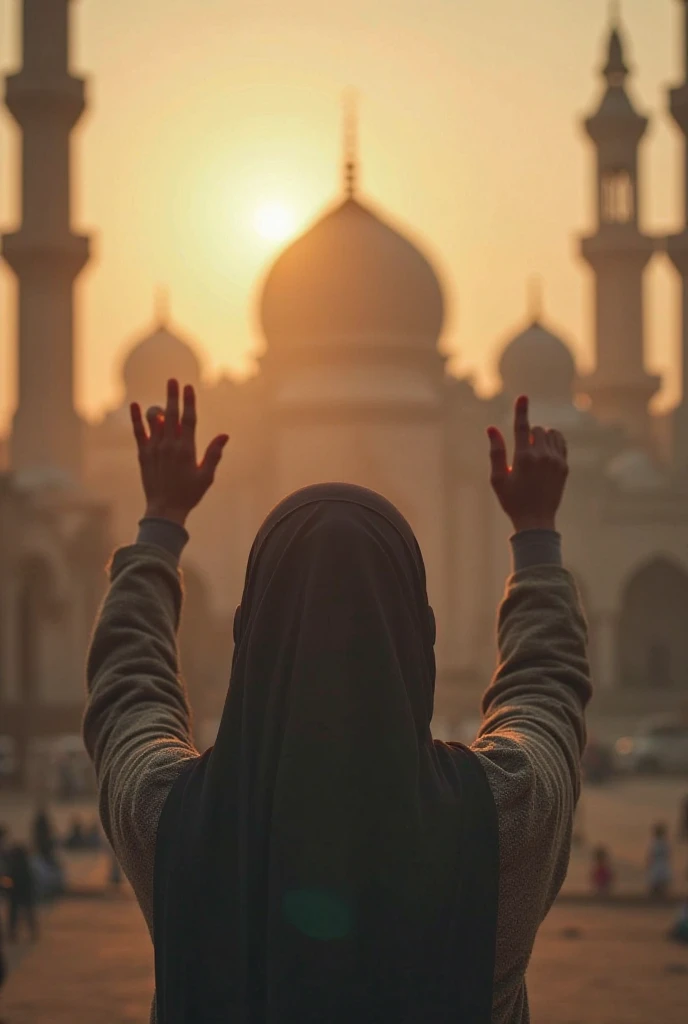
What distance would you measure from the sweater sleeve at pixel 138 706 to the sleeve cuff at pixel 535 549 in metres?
0.40

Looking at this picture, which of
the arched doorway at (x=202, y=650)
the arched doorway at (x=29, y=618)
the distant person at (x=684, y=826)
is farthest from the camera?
the arched doorway at (x=202, y=650)

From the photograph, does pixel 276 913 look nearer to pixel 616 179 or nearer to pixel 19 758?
pixel 19 758

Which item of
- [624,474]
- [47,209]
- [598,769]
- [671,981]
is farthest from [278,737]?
[624,474]

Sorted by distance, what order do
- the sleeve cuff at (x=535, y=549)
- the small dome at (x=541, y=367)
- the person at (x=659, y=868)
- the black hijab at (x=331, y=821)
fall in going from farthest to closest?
the small dome at (x=541, y=367), the person at (x=659, y=868), the sleeve cuff at (x=535, y=549), the black hijab at (x=331, y=821)

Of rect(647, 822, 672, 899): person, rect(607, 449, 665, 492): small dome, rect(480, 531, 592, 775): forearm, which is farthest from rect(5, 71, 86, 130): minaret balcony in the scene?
rect(480, 531, 592, 775): forearm

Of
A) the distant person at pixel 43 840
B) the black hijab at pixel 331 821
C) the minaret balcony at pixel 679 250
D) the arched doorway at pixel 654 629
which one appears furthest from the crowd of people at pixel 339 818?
the arched doorway at pixel 654 629

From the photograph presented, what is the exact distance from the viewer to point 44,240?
2250 cm

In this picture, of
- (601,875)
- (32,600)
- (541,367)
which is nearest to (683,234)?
(541,367)

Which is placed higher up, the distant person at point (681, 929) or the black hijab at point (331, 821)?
the black hijab at point (331, 821)

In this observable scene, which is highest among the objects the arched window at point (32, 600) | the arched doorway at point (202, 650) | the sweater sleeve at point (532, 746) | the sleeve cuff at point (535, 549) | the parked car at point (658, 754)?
the sleeve cuff at point (535, 549)

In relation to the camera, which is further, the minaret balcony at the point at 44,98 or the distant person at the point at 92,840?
the minaret balcony at the point at 44,98

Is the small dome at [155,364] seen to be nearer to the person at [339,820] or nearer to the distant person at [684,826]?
the distant person at [684,826]

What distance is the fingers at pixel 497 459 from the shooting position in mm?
2314

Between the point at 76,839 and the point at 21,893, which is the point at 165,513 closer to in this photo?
the point at 21,893
